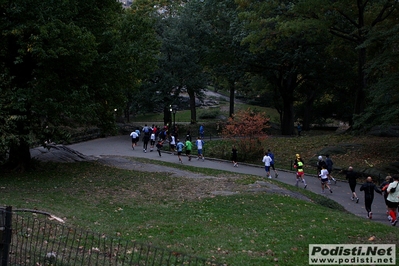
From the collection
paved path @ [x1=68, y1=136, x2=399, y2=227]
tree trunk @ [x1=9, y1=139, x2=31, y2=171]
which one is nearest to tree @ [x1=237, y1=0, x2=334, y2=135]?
paved path @ [x1=68, y1=136, x2=399, y2=227]

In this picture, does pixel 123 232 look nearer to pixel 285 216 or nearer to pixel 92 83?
pixel 285 216

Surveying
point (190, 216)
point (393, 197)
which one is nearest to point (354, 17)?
point (393, 197)

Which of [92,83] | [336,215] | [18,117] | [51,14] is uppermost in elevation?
[51,14]

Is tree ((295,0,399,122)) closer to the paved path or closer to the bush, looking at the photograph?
the paved path

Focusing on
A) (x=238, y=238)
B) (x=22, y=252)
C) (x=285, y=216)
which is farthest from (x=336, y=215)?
(x=22, y=252)

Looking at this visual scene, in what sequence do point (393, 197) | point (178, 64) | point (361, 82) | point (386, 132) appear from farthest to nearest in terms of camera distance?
point (178, 64)
point (386, 132)
point (361, 82)
point (393, 197)

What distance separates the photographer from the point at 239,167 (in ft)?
89.5

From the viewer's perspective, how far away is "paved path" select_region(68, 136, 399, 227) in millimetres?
18359

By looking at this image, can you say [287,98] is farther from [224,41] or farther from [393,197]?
[393,197]

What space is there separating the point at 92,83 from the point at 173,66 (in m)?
21.6

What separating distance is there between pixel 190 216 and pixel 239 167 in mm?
14417

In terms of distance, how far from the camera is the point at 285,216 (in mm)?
13469

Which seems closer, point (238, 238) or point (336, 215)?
point (238, 238)

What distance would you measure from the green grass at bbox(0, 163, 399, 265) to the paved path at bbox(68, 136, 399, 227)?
6.61ft
